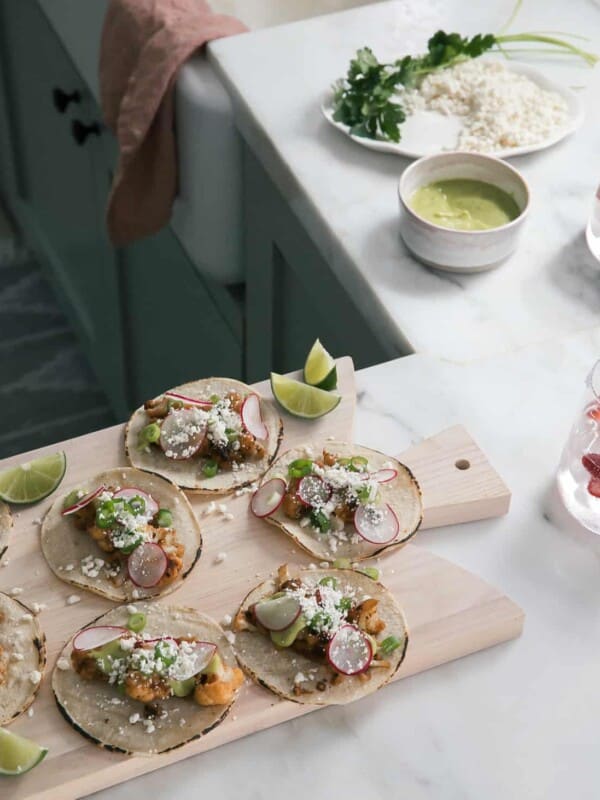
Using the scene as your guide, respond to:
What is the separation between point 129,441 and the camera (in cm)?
151

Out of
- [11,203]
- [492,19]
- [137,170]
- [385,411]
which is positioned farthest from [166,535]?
[11,203]

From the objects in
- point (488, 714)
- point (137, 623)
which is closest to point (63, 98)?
point (137, 623)

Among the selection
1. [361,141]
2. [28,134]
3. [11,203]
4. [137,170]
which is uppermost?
[361,141]

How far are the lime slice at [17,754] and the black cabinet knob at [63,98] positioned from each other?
6.94 ft

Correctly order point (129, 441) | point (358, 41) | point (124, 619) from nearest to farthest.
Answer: point (124, 619) < point (129, 441) < point (358, 41)

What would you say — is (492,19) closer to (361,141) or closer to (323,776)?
(361,141)

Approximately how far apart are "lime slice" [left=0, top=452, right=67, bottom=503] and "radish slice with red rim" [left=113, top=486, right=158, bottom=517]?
0.10 m

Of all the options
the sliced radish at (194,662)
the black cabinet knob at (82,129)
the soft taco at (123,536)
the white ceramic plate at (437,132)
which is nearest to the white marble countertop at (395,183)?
the white ceramic plate at (437,132)

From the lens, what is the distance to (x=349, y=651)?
126cm

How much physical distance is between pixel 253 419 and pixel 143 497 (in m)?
0.20

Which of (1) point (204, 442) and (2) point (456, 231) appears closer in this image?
(1) point (204, 442)

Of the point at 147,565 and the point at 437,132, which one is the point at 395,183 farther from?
the point at 147,565

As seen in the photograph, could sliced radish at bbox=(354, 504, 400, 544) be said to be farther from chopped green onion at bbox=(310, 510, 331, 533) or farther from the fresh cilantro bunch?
the fresh cilantro bunch

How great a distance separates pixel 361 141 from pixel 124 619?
1.01 metres
